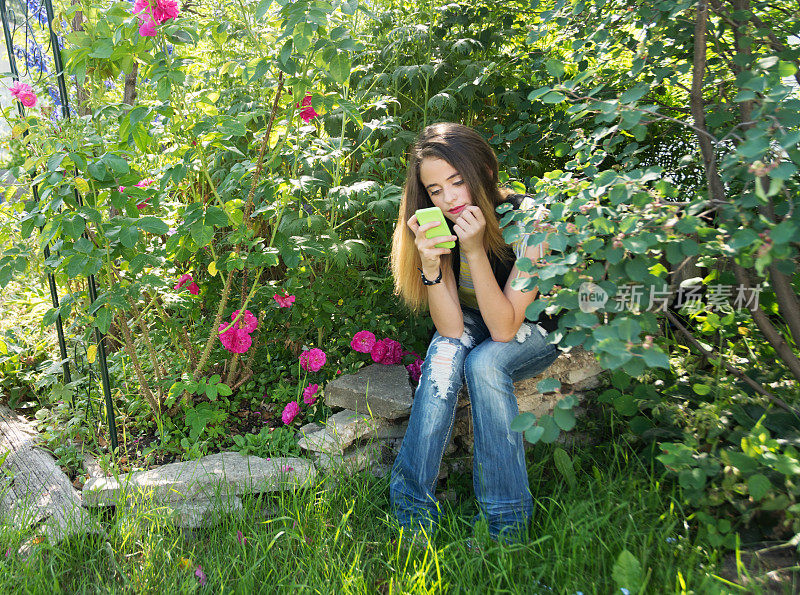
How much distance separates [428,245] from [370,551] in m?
0.97

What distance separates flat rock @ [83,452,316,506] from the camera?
193 centimetres

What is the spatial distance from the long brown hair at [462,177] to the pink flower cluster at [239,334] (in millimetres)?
602

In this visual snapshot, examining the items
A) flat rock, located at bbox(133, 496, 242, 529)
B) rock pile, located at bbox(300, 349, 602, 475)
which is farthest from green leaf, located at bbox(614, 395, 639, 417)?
flat rock, located at bbox(133, 496, 242, 529)

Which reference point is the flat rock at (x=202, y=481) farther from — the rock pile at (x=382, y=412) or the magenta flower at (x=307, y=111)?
the magenta flower at (x=307, y=111)

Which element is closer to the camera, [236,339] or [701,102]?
[701,102]

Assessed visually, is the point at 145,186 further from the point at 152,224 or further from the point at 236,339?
the point at 236,339

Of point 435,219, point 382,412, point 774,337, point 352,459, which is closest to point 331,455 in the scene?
point 352,459

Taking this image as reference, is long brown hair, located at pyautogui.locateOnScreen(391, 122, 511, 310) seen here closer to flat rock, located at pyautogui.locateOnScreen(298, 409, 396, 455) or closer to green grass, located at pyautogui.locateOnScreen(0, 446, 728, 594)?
flat rock, located at pyautogui.locateOnScreen(298, 409, 396, 455)

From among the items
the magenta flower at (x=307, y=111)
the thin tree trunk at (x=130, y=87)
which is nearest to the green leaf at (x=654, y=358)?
the magenta flower at (x=307, y=111)

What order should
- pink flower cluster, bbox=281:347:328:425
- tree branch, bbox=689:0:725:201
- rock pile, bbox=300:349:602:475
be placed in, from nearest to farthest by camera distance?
tree branch, bbox=689:0:725:201 < rock pile, bbox=300:349:602:475 < pink flower cluster, bbox=281:347:328:425

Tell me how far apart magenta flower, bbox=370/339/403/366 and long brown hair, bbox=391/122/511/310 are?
0.27 metres

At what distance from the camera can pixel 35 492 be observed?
A: 204 centimetres

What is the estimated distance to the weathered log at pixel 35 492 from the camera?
1.83m

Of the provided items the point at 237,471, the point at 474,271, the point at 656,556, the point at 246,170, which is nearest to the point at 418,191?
the point at 474,271
